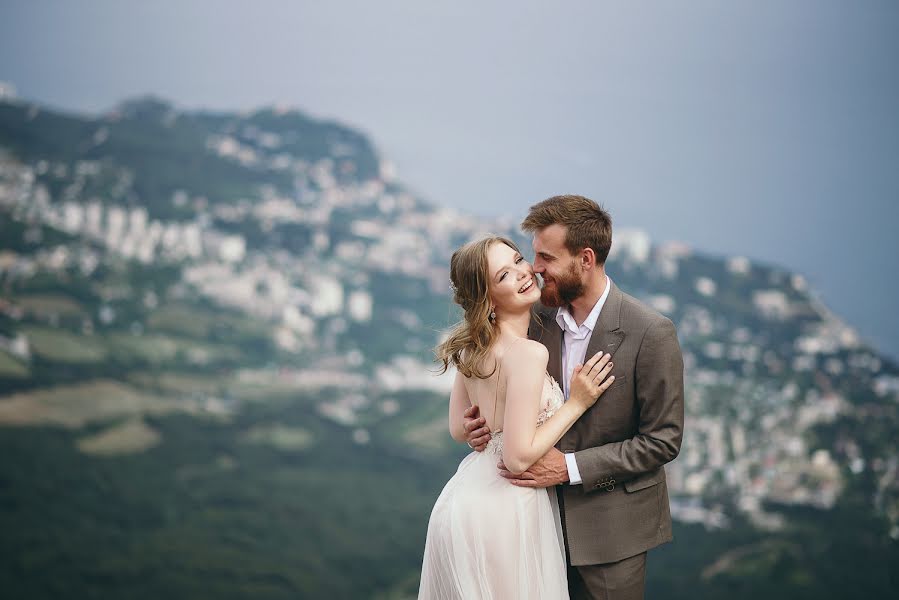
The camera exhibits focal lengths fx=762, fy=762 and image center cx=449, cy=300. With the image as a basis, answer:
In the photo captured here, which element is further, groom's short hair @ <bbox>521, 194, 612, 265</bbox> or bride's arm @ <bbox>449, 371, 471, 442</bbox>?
bride's arm @ <bbox>449, 371, 471, 442</bbox>

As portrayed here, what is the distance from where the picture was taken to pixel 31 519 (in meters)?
14.4

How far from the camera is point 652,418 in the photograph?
2400mm

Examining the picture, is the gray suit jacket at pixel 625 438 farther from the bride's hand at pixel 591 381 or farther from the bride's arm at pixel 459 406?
the bride's arm at pixel 459 406

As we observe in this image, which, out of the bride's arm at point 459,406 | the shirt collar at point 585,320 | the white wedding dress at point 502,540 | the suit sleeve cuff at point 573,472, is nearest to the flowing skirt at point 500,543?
the white wedding dress at point 502,540

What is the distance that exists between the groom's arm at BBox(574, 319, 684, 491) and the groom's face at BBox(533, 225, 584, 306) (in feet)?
0.92

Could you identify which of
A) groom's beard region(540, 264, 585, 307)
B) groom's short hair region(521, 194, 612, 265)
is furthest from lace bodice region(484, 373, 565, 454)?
groom's short hair region(521, 194, 612, 265)

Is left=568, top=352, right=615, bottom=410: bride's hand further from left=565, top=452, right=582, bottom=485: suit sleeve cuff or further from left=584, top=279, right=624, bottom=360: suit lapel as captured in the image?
left=565, top=452, right=582, bottom=485: suit sleeve cuff

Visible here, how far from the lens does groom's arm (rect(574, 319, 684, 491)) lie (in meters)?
2.38

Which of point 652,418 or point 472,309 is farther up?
point 472,309

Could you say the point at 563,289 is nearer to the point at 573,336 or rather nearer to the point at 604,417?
the point at 573,336

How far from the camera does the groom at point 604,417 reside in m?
2.40

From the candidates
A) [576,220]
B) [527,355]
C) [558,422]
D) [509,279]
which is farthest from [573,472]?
[576,220]

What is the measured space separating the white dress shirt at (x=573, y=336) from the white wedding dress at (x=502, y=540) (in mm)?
69

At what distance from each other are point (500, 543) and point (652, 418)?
64 centimetres
